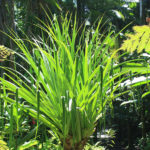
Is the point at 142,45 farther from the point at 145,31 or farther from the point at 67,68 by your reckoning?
the point at 67,68

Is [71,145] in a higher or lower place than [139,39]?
lower

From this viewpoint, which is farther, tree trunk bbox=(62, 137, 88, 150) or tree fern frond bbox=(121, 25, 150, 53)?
tree trunk bbox=(62, 137, 88, 150)

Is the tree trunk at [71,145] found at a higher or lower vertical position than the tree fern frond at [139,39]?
lower

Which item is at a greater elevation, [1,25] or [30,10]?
[30,10]

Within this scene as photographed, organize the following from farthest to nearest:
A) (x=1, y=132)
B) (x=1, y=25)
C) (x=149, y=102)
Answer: (x=149, y=102)
(x=1, y=25)
(x=1, y=132)

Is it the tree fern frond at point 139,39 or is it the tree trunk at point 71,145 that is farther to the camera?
the tree trunk at point 71,145

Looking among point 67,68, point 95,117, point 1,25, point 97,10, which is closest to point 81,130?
point 95,117

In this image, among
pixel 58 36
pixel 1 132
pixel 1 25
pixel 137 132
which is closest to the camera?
pixel 58 36

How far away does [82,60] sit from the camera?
74.7 inches

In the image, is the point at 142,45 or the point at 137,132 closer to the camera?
the point at 142,45

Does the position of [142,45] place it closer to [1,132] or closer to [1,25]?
[1,132]

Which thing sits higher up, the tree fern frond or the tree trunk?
the tree fern frond

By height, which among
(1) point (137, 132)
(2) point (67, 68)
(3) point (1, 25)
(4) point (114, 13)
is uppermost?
(4) point (114, 13)

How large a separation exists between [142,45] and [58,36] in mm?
606
